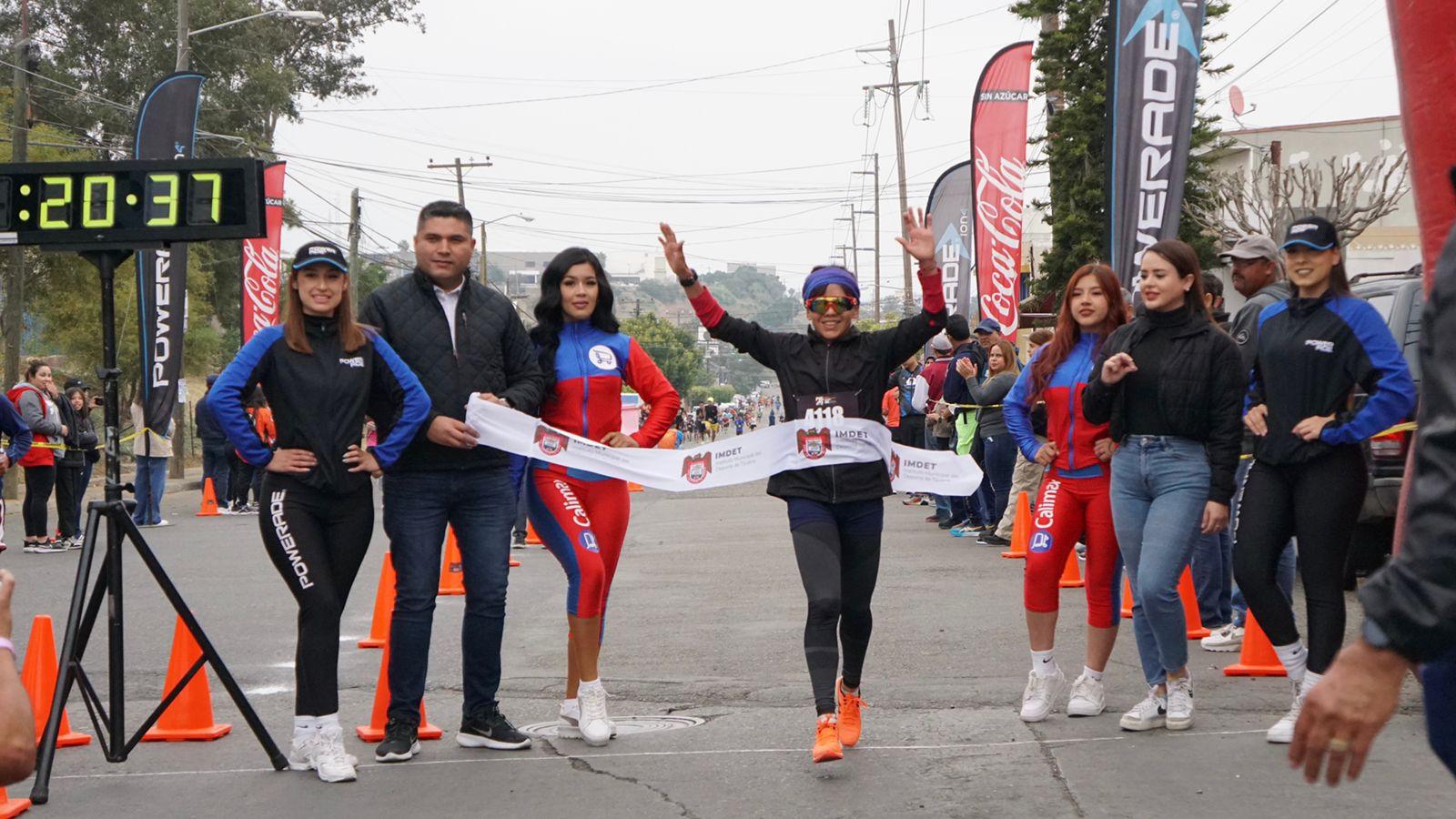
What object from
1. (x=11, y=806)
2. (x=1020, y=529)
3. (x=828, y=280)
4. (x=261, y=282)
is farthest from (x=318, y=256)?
(x=261, y=282)

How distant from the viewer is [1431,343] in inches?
88.5

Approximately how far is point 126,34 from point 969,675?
46.6m

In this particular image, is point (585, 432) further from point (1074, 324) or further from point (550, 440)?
point (1074, 324)

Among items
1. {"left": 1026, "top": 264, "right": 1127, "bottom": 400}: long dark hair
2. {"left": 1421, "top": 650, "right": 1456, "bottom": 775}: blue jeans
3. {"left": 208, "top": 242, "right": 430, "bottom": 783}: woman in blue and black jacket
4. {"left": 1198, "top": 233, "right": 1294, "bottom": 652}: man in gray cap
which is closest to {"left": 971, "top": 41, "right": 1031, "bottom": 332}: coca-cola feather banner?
{"left": 1198, "top": 233, "right": 1294, "bottom": 652}: man in gray cap

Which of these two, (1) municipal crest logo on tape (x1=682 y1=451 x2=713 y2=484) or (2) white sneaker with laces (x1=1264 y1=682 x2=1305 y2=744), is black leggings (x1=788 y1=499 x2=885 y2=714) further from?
(2) white sneaker with laces (x1=1264 y1=682 x2=1305 y2=744)

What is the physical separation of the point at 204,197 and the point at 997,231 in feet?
49.4

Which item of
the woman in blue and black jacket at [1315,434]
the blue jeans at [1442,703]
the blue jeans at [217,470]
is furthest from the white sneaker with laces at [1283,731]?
the blue jeans at [217,470]

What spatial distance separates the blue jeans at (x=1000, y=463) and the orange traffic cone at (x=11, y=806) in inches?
421

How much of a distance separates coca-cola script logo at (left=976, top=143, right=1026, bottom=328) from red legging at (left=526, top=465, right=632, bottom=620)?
557 inches

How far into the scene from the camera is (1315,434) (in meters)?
5.88

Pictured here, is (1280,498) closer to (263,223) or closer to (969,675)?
(969,675)

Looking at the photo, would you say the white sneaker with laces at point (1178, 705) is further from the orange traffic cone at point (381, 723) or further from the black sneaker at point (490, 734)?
the orange traffic cone at point (381, 723)

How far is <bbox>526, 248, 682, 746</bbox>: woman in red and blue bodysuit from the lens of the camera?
21.2ft

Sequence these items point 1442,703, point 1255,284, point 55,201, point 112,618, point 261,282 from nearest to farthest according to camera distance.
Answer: point 1442,703 < point 112,618 < point 55,201 < point 1255,284 < point 261,282
